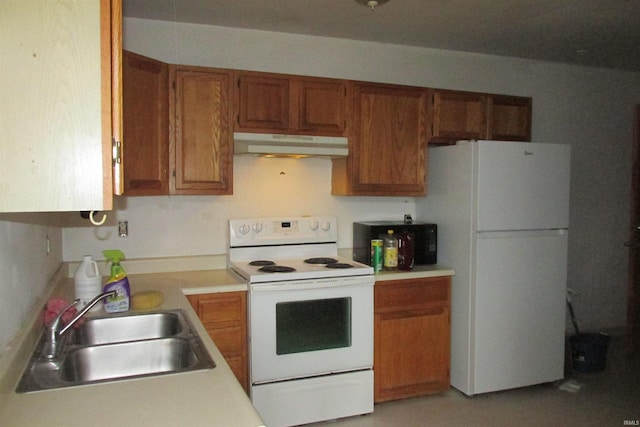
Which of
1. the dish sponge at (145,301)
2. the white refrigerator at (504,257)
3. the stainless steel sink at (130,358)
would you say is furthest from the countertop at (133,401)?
the white refrigerator at (504,257)

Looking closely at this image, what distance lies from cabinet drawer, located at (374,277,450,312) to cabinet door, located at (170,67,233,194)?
1.12 metres

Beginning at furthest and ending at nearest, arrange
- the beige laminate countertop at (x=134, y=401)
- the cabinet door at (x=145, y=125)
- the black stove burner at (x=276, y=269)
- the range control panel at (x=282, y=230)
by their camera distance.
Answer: the range control panel at (x=282, y=230) < the black stove burner at (x=276, y=269) < the cabinet door at (x=145, y=125) < the beige laminate countertop at (x=134, y=401)

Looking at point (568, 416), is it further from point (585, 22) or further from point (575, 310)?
point (585, 22)

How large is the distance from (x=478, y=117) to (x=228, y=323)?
7.05 feet

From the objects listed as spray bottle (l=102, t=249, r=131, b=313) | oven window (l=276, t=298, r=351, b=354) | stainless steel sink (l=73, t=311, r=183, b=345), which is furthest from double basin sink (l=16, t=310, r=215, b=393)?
oven window (l=276, t=298, r=351, b=354)

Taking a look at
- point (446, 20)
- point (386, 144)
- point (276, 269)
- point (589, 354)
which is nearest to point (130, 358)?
point (276, 269)

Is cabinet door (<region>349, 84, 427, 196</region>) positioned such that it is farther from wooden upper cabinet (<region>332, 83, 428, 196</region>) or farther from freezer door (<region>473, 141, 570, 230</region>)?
freezer door (<region>473, 141, 570, 230</region>)

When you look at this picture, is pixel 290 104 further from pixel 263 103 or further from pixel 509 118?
pixel 509 118

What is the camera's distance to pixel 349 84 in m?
3.02

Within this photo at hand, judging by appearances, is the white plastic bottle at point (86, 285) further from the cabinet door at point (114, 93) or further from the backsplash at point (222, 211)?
the cabinet door at point (114, 93)

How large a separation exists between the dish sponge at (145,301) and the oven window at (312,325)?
0.69 metres

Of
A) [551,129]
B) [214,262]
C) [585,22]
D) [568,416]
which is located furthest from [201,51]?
[568,416]

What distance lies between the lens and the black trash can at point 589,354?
136 inches

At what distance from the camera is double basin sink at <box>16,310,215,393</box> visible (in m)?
1.39
